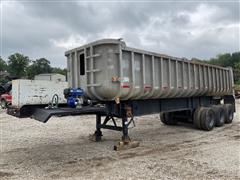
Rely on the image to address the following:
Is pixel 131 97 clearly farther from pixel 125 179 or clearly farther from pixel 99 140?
pixel 125 179

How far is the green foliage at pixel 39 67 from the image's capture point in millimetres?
79188

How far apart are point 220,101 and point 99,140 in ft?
23.7

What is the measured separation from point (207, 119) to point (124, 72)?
16.9 ft

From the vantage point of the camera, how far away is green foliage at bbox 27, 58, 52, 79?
79188mm

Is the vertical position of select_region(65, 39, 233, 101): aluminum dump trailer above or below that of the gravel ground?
above

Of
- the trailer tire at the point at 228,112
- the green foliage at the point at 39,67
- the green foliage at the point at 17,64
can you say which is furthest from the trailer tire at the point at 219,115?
the green foliage at the point at 39,67

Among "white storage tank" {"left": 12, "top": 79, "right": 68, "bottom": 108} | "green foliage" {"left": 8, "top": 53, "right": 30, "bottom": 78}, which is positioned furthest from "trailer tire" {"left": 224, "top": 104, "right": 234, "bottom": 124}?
"green foliage" {"left": 8, "top": 53, "right": 30, "bottom": 78}

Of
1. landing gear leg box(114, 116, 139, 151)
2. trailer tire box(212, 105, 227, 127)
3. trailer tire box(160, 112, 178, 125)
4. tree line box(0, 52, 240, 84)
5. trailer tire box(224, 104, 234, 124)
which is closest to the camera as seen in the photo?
landing gear leg box(114, 116, 139, 151)

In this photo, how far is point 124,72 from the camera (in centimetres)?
818

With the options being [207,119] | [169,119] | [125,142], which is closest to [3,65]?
[169,119]

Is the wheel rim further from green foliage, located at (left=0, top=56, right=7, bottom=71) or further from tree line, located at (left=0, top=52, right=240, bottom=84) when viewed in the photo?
green foliage, located at (left=0, top=56, right=7, bottom=71)

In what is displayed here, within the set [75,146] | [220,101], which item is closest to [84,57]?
[75,146]

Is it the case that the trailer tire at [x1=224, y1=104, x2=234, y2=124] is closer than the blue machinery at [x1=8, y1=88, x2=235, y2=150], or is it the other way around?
the blue machinery at [x1=8, y1=88, x2=235, y2=150]

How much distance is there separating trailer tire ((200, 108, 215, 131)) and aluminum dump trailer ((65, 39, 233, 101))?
1403 millimetres
